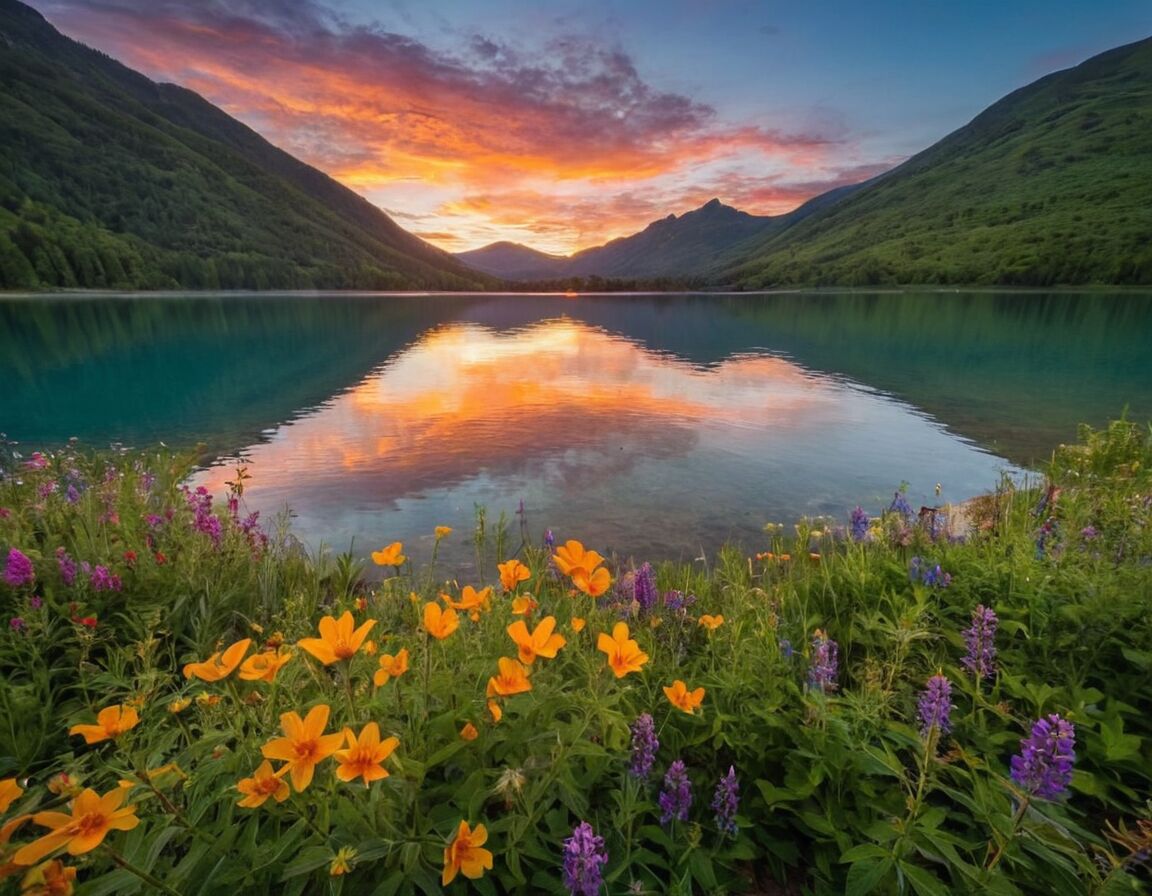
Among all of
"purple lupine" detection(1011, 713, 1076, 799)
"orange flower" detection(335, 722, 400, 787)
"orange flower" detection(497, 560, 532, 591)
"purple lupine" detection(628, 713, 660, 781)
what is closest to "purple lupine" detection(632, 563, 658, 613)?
"orange flower" detection(497, 560, 532, 591)

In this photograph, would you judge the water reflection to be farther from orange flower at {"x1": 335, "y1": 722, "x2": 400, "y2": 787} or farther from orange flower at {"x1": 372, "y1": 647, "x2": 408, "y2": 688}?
orange flower at {"x1": 335, "y1": 722, "x2": 400, "y2": 787}

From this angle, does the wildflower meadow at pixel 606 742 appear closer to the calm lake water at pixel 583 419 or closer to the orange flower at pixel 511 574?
the orange flower at pixel 511 574

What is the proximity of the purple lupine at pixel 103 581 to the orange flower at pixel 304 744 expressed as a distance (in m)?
4.78

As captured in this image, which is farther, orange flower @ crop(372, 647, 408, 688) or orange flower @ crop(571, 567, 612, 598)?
orange flower @ crop(571, 567, 612, 598)

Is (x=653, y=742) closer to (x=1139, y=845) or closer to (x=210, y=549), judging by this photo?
(x=1139, y=845)

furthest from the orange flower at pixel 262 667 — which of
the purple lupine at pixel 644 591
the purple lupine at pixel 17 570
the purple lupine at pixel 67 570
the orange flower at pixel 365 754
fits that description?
the purple lupine at pixel 67 570

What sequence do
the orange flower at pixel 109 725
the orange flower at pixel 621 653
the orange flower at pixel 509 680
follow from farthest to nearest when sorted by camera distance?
the orange flower at pixel 621 653
the orange flower at pixel 509 680
the orange flower at pixel 109 725

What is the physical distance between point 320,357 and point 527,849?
4351cm

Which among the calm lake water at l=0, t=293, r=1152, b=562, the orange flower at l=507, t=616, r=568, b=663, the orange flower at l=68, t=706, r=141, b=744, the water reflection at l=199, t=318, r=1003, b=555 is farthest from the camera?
the calm lake water at l=0, t=293, r=1152, b=562

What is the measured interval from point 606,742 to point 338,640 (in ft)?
4.27

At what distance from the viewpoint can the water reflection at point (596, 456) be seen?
40.2 feet

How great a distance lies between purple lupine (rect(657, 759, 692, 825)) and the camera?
2.52 metres

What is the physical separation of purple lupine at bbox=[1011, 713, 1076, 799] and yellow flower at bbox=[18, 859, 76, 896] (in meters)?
3.12

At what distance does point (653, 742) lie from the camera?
2486mm
